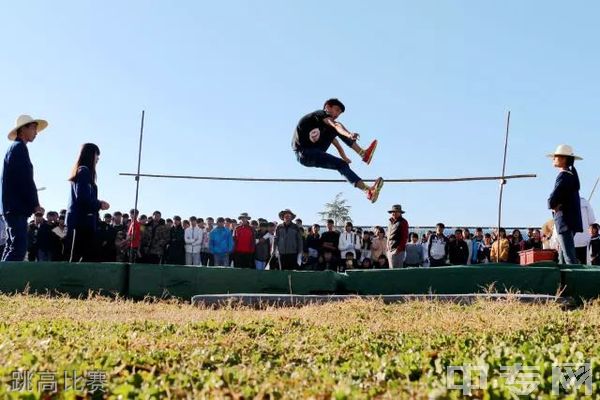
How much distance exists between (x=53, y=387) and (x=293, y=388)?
4.13ft

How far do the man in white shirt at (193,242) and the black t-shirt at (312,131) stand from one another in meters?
5.97

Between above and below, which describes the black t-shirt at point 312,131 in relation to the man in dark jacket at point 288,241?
above

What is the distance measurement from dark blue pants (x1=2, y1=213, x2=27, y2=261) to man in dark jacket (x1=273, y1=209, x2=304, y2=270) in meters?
5.89

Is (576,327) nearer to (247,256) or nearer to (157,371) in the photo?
(157,371)

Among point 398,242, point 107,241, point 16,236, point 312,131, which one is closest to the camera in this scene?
point 16,236

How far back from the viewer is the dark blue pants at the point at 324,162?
1078cm

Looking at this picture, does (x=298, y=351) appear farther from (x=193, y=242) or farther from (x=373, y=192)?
(x=193, y=242)

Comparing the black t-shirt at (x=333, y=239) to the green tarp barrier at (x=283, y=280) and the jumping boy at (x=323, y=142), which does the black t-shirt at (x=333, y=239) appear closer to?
the jumping boy at (x=323, y=142)

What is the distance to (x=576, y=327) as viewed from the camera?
5.75 meters

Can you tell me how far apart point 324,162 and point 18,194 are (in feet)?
15.6

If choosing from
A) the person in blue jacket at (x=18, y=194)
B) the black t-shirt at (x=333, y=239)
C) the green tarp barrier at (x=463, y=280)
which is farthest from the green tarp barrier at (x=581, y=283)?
the black t-shirt at (x=333, y=239)

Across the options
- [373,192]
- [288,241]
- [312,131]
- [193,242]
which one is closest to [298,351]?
[312,131]

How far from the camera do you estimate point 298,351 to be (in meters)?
4.72

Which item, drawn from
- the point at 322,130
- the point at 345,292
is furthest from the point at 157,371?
the point at 322,130
